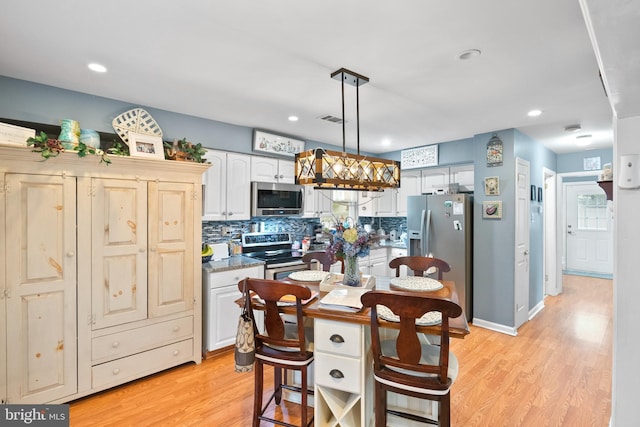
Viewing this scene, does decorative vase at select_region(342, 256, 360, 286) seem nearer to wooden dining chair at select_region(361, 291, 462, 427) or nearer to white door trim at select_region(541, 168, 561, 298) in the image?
wooden dining chair at select_region(361, 291, 462, 427)

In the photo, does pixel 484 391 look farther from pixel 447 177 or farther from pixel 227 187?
pixel 227 187

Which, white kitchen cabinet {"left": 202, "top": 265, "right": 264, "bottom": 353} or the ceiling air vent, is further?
the ceiling air vent

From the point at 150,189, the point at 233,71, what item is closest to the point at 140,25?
the point at 233,71

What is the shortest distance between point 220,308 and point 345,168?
6.46ft

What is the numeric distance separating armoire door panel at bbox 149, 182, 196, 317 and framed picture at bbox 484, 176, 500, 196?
3420 mm

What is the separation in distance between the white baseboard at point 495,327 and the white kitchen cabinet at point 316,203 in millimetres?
2442

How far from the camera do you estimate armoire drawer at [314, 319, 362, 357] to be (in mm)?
1814

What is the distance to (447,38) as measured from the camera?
182 centimetres

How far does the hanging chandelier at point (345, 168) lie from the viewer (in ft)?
6.81

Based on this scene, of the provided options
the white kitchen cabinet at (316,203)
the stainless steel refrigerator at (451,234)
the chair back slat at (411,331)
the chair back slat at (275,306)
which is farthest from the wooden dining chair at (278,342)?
the stainless steel refrigerator at (451,234)

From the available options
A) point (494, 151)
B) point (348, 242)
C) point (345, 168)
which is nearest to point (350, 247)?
point (348, 242)

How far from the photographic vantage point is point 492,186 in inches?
152

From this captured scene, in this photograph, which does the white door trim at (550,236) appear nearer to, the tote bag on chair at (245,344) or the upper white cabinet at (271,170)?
the upper white cabinet at (271,170)

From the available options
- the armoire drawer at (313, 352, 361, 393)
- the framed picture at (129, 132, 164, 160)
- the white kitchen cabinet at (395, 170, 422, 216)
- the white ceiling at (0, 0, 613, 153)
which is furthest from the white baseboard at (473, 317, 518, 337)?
the framed picture at (129, 132, 164, 160)
